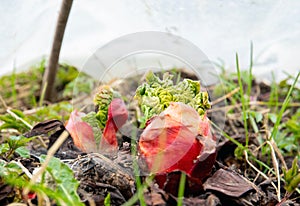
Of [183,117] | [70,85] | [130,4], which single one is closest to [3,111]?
[70,85]

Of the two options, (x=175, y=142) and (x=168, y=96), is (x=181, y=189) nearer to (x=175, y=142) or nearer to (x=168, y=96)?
(x=175, y=142)

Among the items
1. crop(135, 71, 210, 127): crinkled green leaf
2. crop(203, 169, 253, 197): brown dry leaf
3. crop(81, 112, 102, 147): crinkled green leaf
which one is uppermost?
crop(135, 71, 210, 127): crinkled green leaf

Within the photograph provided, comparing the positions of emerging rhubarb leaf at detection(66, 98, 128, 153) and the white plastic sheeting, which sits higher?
the white plastic sheeting

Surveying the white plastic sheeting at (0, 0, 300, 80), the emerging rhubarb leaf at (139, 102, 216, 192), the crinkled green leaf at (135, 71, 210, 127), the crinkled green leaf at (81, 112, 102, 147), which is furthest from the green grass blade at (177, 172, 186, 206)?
the white plastic sheeting at (0, 0, 300, 80)

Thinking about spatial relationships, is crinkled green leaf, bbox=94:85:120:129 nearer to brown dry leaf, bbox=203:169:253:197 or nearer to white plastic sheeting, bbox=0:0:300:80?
brown dry leaf, bbox=203:169:253:197

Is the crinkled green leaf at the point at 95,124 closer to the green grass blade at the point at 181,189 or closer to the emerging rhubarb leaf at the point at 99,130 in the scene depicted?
the emerging rhubarb leaf at the point at 99,130

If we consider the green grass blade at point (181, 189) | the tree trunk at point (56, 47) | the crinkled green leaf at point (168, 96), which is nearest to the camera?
the green grass blade at point (181, 189)

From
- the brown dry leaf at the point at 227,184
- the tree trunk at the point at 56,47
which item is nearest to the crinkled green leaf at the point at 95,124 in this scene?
the brown dry leaf at the point at 227,184
